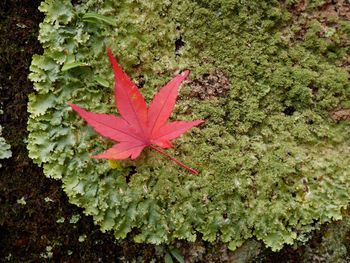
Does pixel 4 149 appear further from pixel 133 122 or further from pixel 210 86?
pixel 210 86

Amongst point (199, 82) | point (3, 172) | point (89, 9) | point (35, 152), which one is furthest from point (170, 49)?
point (3, 172)

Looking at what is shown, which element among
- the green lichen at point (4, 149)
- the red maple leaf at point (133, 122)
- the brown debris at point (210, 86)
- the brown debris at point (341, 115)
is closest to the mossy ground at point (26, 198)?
the green lichen at point (4, 149)

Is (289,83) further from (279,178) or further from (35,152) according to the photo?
(35,152)

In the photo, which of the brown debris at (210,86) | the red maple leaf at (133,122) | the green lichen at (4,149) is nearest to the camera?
the red maple leaf at (133,122)

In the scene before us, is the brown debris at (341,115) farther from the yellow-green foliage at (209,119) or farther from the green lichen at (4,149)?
the green lichen at (4,149)

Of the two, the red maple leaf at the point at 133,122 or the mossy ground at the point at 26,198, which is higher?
the red maple leaf at the point at 133,122

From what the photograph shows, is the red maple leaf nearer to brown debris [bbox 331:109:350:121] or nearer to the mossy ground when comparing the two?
the mossy ground
